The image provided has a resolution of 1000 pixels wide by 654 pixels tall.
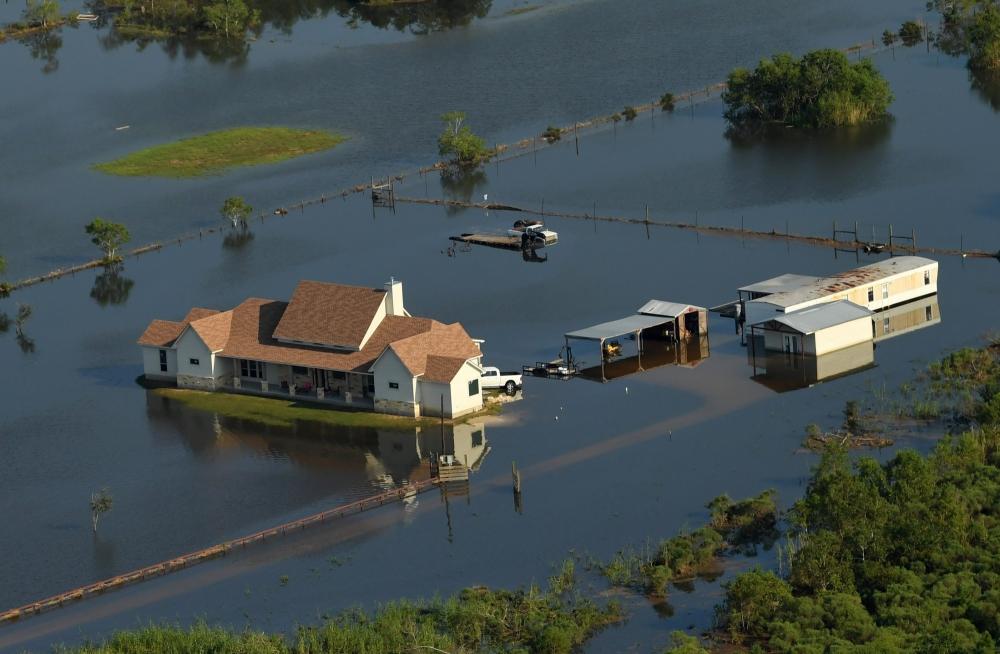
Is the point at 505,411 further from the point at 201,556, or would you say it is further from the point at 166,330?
the point at 166,330

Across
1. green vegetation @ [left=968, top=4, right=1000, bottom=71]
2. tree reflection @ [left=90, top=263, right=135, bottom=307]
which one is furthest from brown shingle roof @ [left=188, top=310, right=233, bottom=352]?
green vegetation @ [left=968, top=4, right=1000, bottom=71]

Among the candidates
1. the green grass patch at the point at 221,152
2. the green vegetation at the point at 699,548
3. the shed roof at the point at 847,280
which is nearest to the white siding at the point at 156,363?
the shed roof at the point at 847,280

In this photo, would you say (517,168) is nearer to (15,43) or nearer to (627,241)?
(627,241)

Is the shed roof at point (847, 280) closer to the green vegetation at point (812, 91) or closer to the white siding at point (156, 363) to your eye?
A: the white siding at point (156, 363)

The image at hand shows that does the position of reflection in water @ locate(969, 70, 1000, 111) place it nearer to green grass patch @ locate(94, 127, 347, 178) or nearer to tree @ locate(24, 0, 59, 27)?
green grass patch @ locate(94, 127, 347, 178)

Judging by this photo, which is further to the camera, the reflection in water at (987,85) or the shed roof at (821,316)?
the reflection in water at (987,85)

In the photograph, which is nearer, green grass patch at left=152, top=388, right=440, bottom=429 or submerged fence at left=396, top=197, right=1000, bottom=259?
green grass patch at left=152, top=388, right=440, bottom=429

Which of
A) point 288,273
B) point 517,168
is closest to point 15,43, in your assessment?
point 517,168
